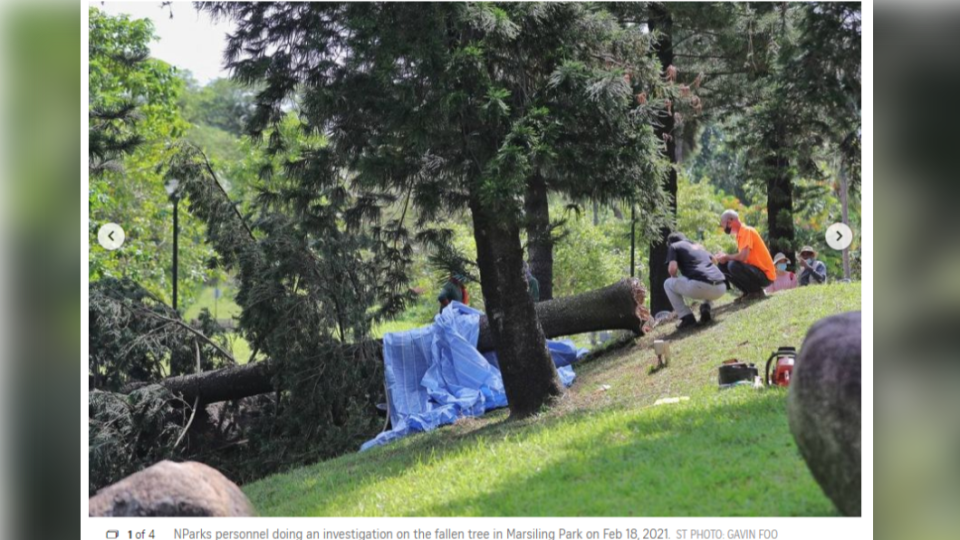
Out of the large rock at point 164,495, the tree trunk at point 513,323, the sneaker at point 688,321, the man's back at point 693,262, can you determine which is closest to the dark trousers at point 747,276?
the man's back at point 693,262

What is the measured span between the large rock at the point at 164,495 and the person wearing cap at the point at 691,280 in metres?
7.71

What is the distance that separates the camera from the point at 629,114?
32.3 ft

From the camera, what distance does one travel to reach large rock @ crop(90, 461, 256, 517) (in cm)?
588

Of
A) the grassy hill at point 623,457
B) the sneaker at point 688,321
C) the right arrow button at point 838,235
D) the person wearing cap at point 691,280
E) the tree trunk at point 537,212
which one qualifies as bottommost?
the grassy hill at point 623,457

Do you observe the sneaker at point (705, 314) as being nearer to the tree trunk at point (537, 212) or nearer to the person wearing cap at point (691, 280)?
the person wearing cap at point (691, 280)

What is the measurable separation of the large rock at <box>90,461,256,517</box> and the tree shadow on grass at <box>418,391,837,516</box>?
1.73 meters

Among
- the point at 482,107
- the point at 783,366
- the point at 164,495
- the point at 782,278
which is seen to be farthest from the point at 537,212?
the point at 782,278

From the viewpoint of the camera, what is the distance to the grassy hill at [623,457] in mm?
6887

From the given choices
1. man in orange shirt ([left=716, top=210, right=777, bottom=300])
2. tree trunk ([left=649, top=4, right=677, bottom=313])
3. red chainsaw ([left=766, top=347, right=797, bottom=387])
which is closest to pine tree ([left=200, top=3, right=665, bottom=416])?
red chainsaw ([left=766, top=347, right=797, bottom=387])

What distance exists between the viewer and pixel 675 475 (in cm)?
723

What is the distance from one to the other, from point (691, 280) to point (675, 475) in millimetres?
5593

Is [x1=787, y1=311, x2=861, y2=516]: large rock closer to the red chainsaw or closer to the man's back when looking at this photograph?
the red chainsaw
